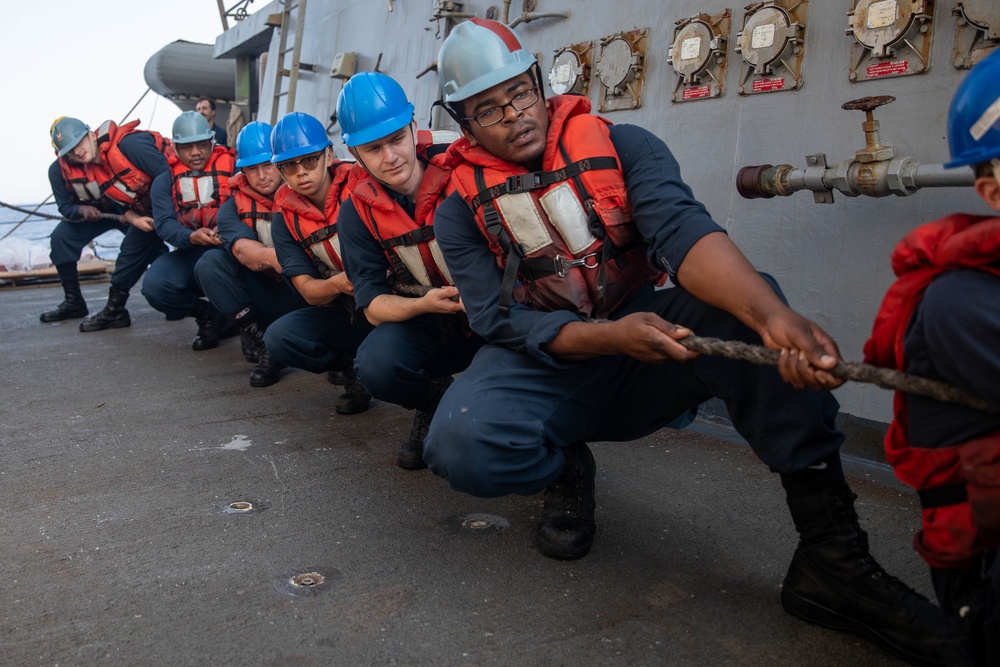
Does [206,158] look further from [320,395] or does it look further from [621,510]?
[621,510]

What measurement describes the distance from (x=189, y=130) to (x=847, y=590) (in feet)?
18.0

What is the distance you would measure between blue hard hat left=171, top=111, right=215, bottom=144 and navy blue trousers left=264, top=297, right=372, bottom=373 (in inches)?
103

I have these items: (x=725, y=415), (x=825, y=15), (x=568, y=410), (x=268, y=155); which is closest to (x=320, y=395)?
(x=268, y=155)

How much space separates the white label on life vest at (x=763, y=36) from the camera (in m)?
3.25

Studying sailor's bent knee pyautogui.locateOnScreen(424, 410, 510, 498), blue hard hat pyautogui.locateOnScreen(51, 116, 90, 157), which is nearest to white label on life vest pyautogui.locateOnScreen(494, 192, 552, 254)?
sailor's bent knee pyautogui.locateOnScreen(424, 410, 510, 498)

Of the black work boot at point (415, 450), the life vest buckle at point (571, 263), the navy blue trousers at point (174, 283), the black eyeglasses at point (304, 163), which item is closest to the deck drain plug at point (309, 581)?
the black work boot at point (415, 450)

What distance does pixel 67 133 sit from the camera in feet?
21.8

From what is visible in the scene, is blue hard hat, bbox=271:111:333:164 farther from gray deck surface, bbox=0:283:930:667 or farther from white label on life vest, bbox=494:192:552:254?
white label on life vest, bbox=494:192:552:254

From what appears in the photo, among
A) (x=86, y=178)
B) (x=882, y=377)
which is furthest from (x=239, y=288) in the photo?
(x=882, y=377)

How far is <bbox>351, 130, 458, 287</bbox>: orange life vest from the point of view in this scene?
128 inches

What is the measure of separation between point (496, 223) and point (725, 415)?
172 centimetres

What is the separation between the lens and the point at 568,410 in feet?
7.97

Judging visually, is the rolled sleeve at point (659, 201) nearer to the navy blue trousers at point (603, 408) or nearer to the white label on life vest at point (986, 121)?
the navy blue trousers at point (603, 408)

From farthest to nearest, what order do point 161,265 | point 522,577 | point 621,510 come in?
point 161,265
point 621,510
point 522,577
